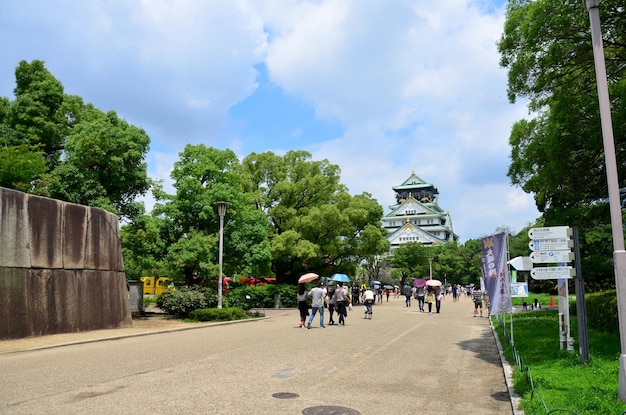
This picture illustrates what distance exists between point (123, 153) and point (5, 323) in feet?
36.9

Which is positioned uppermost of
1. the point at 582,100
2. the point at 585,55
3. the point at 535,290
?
the point at 585,55

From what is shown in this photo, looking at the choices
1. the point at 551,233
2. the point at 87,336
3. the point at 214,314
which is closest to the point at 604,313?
the point at 551,233

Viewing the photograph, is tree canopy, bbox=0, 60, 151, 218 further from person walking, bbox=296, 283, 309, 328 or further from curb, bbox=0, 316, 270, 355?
person walking, bbox=296, 283, 309, 328

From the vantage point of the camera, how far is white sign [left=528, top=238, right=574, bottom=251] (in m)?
9.32

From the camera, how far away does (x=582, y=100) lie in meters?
11.9

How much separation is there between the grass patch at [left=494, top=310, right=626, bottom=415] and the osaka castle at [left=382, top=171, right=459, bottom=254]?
73647 millimetres

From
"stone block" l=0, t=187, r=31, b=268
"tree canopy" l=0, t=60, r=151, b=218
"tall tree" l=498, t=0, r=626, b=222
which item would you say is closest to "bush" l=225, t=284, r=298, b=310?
"tree canopy" l=0, t=60, r=151, b=218

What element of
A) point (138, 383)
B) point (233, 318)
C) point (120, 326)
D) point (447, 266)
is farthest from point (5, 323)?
point (447, 266)

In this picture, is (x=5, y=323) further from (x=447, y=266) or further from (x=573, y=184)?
(x=447, y=266)

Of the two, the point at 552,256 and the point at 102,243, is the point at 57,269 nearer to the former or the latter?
the point at 102,243

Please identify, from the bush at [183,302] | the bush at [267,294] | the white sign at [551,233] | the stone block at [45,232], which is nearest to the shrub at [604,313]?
the white sign at [551,233]

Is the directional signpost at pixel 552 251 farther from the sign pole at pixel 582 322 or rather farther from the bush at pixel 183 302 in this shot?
the bush at pixel 183 302

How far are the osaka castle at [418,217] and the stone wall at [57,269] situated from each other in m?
70.9

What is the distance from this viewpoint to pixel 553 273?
30.4ft
